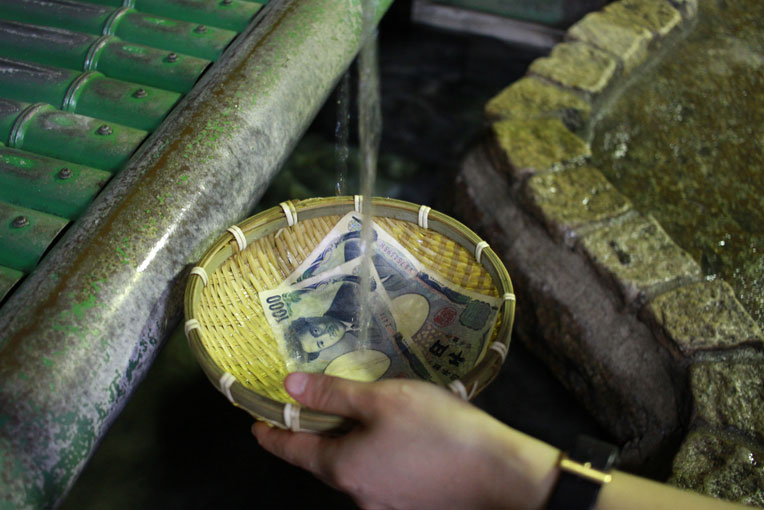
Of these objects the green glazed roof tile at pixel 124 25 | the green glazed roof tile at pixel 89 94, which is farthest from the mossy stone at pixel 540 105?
the green glazed roof tile at pixel 89 94

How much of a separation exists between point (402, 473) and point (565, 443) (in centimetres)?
134

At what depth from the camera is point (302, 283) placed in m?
2.00

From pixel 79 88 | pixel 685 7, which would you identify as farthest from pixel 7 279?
pixel 685 7

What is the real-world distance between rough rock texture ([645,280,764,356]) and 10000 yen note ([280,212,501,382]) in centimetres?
79

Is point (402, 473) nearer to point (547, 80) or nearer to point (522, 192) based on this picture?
point (522, 192)

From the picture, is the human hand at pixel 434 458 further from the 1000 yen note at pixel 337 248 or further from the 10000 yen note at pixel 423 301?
the 1000 yen note at pixel 337 248

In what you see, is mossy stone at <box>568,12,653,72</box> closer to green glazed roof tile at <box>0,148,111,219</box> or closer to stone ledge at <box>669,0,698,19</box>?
stone ledge at <box>669,0,698,19</box>

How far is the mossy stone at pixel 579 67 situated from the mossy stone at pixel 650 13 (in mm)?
411

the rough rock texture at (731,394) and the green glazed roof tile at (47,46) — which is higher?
the green glazed roof tile at (47,46)

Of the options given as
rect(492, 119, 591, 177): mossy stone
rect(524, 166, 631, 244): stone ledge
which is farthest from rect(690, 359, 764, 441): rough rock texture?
rect(492, 119, 591, 177): mossy stone

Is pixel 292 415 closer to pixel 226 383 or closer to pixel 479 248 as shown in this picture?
pixel 226 383

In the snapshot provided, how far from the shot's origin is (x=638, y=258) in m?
2.40

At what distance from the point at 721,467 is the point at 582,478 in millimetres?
862

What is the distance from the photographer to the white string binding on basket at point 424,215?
192 cm
